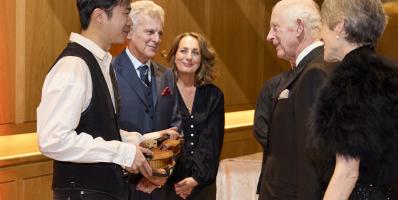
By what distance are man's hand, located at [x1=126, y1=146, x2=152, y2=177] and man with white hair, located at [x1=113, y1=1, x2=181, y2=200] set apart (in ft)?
2.33

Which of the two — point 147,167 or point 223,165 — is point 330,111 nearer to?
point 147,167

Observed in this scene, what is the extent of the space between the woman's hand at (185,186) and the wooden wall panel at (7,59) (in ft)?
4.08

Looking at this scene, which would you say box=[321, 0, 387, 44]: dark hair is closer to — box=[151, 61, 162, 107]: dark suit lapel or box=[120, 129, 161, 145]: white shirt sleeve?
box=[120, 129, 161, 145]: white shirt sleeve

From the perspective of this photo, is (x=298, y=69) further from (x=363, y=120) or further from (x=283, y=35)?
(x=363, y=120)

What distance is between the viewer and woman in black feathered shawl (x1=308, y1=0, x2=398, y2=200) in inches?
90.7

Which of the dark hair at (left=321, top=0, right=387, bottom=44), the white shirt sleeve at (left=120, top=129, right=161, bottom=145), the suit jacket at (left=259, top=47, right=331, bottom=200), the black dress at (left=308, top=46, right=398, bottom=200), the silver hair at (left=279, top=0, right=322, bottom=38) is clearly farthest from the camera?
the silver hair at (left=279, top=0, right=322, bottom=38)

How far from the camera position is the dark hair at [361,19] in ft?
7.93

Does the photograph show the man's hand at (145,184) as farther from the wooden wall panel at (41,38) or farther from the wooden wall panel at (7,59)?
the wooden wall panel at (41,38)

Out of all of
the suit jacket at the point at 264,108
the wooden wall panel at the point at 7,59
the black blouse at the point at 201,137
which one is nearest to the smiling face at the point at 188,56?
the black blouse at the point at 201,137

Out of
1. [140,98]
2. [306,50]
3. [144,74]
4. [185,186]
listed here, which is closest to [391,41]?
[185,186]

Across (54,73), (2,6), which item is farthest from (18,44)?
(54,73)

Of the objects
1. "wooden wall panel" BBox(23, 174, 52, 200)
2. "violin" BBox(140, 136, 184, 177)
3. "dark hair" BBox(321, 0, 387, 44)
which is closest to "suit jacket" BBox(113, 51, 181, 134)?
"violin" BBox(140, 136, 184, 177)

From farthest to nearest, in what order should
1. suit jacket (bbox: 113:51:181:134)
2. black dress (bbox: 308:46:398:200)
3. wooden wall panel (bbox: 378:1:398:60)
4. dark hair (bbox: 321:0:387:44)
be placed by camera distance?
wooden wall panel (bbox: 378:1:398:60), suit jacket (bbox: 113:51:181:134), dark hair (bbox: 321:0:387:44), black dress (bbox: 308:46:398:200)

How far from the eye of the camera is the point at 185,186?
157 inches
